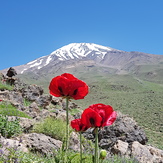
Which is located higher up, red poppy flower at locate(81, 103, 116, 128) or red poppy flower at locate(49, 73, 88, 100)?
red poppy flower at locate(49, 73, 88, 100)

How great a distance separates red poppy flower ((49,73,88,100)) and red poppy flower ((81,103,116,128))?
20 cm

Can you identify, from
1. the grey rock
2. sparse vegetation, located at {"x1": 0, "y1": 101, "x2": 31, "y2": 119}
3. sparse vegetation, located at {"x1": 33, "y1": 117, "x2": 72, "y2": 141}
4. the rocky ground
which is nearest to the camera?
the grey rock

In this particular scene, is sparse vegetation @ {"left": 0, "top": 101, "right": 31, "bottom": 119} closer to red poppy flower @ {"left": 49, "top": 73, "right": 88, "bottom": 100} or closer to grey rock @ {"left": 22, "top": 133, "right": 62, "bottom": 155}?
grey rock @ {"left": 22, "top": 133, "right": 62, "bottom": 155}

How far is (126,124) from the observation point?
380 inches

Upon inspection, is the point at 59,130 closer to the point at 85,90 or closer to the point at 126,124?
the point at 126,124

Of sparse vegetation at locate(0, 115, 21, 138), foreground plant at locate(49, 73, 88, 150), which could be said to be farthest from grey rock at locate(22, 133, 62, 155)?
foreground plant at locate(49, 73, 88, 150)

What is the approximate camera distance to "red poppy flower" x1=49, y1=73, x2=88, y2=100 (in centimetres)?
166

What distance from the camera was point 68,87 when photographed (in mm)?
1678

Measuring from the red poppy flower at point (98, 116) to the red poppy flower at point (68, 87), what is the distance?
0.20 metres

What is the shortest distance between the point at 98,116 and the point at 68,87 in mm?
380

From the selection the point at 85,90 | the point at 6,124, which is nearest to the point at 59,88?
the point at 85,90

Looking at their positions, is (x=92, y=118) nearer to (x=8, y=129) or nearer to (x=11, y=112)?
(x=8, y=129)

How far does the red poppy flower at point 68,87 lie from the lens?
5.46 feet

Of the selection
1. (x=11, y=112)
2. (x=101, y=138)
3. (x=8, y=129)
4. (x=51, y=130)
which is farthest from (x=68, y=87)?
(x=101, y=138)
